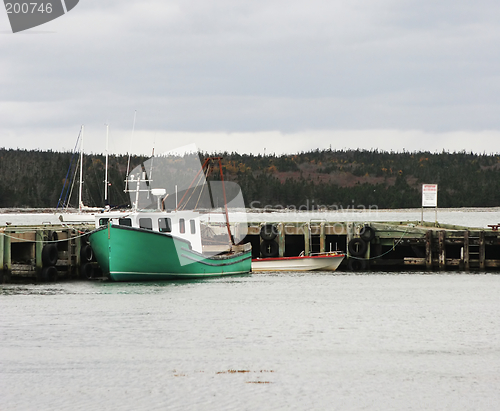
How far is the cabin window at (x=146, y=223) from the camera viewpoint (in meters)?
33.5

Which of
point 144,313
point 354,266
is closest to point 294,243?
point 354,266

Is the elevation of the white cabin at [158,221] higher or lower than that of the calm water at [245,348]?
higher

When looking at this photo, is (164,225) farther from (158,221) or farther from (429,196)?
(429,196)

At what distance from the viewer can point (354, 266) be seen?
4344 centimetres

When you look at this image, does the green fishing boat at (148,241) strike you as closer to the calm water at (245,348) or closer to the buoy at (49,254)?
the calm water at (245,348)

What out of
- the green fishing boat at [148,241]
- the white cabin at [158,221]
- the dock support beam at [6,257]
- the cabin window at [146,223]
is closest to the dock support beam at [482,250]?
the green fishing boat at [148,241]

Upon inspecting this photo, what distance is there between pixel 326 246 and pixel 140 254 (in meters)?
17.0

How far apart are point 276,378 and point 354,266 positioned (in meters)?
26.0

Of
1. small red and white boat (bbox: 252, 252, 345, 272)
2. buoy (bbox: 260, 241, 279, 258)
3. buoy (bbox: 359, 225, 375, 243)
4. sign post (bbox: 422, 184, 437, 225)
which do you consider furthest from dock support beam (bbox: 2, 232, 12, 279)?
sign post (bbox: 422, 184, 437, 225)

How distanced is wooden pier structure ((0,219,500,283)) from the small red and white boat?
42.7 inches

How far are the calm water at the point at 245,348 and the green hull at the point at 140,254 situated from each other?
26.3 inches

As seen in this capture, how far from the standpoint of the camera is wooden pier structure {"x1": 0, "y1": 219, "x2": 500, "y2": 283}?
35.9 m

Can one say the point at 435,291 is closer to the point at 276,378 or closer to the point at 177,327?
the point at 177,327

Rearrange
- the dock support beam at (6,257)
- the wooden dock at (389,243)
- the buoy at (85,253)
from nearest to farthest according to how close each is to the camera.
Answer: the dock support beam at (6,257) < the buoy at (85,253) < the wooden dock at (389,243)
